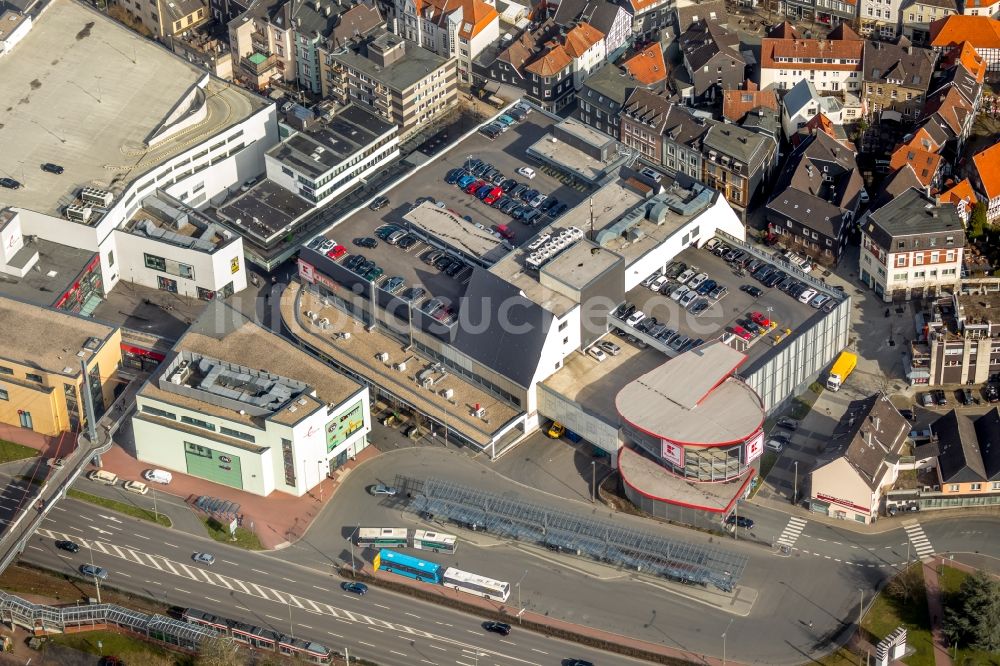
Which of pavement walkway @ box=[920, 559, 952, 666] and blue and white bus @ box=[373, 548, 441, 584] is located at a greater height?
pavement walkway @ box=[920, 559, 952, 666]

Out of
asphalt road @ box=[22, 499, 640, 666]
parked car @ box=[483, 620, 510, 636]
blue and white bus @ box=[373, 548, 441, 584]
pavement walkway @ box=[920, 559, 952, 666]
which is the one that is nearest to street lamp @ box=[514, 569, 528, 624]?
parked car @ box=[483, 620, 510, 636]

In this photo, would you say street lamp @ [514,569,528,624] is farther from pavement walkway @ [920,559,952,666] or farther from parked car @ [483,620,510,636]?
pavement walkway @ [920,559,952,666]

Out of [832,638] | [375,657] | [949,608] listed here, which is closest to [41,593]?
[375,657]

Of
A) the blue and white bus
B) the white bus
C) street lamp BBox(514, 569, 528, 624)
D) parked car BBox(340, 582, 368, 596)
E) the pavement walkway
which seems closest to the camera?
the pavement walkway

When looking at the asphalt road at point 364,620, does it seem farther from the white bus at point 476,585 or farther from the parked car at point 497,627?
the white bus at point 476,585

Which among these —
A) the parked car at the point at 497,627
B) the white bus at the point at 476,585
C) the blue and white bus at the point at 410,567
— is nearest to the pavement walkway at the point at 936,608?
the parked car at the point at 497,627

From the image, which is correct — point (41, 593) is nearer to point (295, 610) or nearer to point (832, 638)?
point (295, 610)

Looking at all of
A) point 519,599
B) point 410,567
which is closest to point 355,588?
point 410,567
